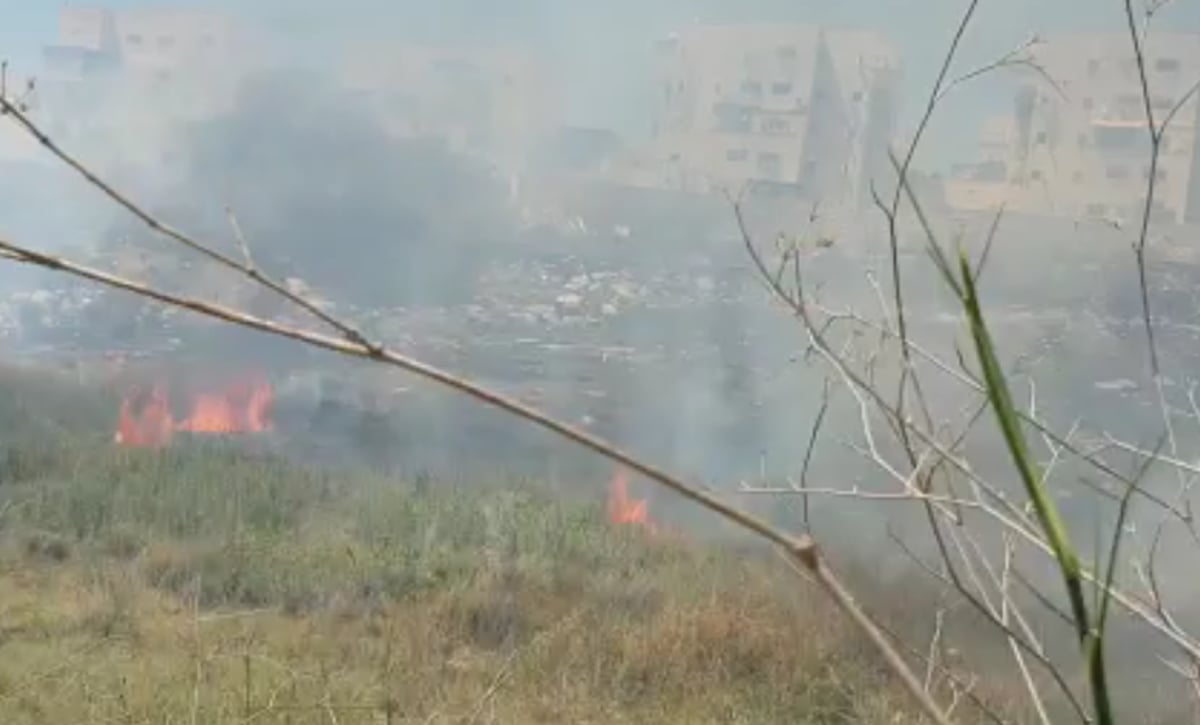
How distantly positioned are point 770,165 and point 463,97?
258 centimetres

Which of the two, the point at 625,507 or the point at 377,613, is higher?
the point at 377,613

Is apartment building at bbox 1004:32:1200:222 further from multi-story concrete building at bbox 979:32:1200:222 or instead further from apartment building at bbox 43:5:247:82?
apartment building at bbox 43:5:247:82

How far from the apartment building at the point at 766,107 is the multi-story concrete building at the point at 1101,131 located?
85 centimetres

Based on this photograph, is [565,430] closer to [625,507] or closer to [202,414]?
[625,507]

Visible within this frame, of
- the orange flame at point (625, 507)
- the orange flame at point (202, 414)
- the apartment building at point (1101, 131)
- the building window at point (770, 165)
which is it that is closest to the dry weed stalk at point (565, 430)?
the orange flame at point (625, 507)

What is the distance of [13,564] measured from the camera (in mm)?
3822

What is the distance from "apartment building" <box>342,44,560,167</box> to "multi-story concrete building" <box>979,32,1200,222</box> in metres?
3.34

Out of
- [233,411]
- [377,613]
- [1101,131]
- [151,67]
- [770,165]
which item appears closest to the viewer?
[377,613]

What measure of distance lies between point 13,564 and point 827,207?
483 centimetres

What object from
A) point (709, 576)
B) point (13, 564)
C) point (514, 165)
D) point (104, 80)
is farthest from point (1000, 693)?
point (104, 80)

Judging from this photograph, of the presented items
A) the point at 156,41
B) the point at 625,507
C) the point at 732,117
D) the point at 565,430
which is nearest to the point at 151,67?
the point at 156,41

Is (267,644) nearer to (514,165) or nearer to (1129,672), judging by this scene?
(1129,672)

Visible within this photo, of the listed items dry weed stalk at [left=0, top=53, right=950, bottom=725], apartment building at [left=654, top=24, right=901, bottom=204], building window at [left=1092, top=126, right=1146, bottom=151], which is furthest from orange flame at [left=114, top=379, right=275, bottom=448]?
dry weed stalk at [left=0, top=53, right=950, bottom=725]

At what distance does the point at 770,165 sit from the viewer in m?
8.03
